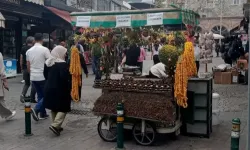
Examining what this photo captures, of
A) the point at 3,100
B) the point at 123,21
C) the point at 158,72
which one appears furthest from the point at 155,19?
the point at 3,100

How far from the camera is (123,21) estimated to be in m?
7.59

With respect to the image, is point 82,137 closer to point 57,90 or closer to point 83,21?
point 57,90

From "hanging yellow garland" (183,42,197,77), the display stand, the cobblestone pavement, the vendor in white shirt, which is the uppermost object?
"hanging yellow garland" (183,42,197,77)

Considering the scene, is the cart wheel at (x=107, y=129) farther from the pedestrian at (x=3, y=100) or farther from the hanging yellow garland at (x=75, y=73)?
the pedestrian at (x=3, y=100)

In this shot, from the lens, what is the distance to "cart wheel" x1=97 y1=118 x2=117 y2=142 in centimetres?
659

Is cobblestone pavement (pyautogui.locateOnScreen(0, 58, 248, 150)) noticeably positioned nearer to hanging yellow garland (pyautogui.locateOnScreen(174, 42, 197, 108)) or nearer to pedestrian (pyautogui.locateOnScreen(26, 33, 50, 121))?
pedestrian (pyautogui.locateOnScreen(26, 33, 50, 121))

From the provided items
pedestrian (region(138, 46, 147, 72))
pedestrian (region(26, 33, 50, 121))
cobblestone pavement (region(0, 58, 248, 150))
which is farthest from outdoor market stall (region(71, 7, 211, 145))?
pedestrian (region(138, 46, 147, 72))

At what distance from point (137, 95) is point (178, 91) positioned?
2.43 ft

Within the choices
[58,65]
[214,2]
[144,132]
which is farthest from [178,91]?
[214,2]

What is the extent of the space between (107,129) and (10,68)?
35.5ft

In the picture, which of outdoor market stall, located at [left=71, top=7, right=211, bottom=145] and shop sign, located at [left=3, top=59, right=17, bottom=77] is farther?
shop sign, located at [left=3, top=59, right=17, bottom=77]

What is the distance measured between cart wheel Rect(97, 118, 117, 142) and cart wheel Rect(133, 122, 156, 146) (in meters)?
0.46

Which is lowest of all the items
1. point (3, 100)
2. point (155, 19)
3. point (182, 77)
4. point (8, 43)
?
point (3, 100)

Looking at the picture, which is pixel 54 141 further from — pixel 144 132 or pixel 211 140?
pixel 211 140
